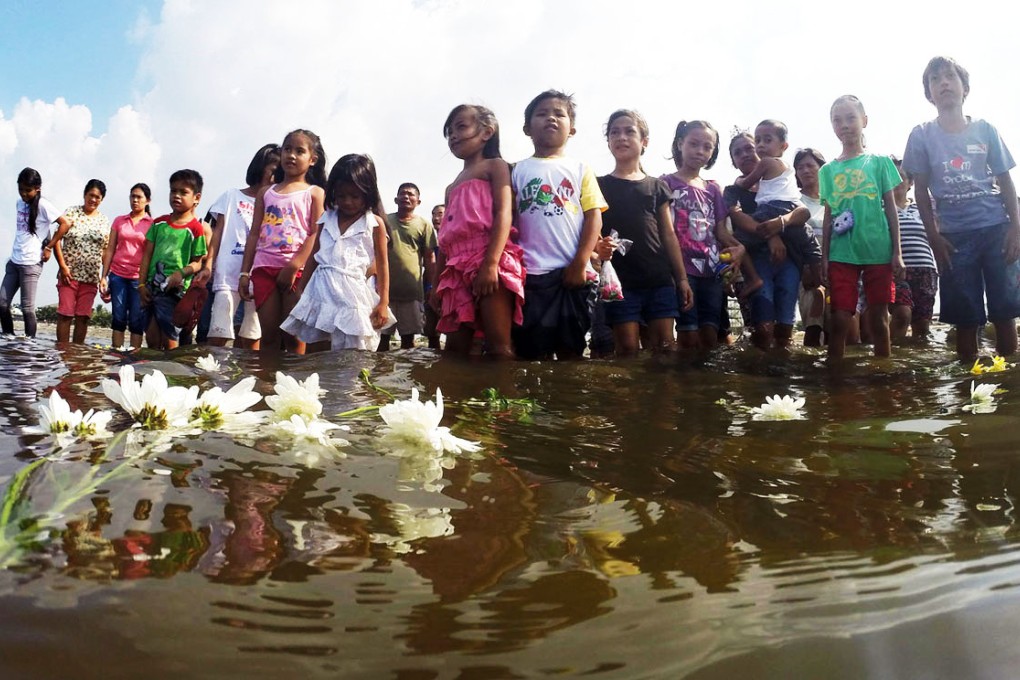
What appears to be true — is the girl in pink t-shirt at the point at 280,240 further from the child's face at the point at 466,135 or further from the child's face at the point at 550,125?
the child's face at the point at 550,125

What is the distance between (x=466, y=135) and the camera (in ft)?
16.9

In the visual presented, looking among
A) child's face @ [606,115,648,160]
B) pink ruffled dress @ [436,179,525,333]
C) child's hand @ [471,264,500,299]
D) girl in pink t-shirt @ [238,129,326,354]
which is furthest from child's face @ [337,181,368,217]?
child's face @ [606,115,648,160]

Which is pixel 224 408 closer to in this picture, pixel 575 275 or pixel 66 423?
pixel 66 423

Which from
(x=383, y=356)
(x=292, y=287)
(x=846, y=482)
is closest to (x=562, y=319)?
(x=383, y=356)

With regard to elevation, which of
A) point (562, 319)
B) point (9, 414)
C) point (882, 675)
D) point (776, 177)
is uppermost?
point (776, 177)

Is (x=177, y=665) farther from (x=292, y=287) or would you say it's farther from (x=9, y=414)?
(x=292, y=287)

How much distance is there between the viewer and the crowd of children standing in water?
495 cm

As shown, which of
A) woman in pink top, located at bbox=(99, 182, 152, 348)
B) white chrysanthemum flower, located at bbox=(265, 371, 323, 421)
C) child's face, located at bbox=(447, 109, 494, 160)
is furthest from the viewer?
woman in pink top, located at bbox=(99, 182, 152, 348)

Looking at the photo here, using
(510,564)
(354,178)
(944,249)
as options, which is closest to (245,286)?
(354,178)

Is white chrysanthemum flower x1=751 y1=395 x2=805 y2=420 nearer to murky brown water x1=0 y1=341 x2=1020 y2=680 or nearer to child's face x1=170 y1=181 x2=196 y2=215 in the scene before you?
murky brown water x1=0 y1=341 x2=1020 y2=680

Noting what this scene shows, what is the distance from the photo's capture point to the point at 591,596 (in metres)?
0.85

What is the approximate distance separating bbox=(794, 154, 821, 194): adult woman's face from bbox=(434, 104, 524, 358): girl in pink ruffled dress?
3783 millimetres

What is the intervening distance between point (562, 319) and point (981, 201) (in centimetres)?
291

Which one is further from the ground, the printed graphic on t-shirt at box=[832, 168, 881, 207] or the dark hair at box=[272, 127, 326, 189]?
the dark hair at box=[272, 127, 326, 189]
